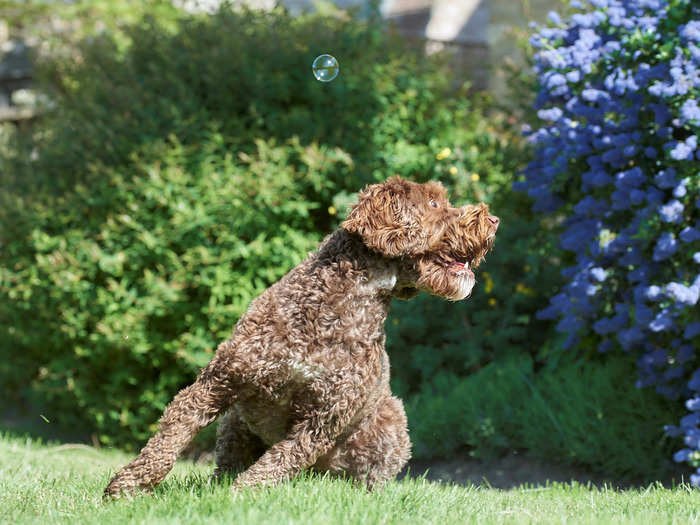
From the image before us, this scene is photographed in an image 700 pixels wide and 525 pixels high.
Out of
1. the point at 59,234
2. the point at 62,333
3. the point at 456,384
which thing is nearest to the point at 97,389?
the point at 62,333

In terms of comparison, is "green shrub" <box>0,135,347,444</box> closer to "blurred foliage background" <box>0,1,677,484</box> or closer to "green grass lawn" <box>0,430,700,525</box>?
"blurred foliage background" <box>0,1,677,484</box>

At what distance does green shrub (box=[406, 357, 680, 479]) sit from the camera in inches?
180

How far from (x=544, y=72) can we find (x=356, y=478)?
10.1ft

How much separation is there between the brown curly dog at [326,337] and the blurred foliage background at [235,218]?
227 centimetres

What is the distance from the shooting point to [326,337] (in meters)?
2.97

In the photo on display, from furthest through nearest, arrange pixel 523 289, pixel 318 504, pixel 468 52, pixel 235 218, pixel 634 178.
A: 1. pixel 468 52
2. pixel 523 289
3. pixel 235 218
4. pixel 634 178
5. pixel 318 504

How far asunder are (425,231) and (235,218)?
2779mm

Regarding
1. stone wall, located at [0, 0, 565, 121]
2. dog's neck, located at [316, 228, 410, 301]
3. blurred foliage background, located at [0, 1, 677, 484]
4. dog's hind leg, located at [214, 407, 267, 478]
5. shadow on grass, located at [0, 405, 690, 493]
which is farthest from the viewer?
stone wall, located at [0, 0, 565, 121]

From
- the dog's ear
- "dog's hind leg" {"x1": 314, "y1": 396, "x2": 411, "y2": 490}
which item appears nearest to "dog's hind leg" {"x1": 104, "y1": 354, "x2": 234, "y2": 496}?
"dog's hind leg" {"x1": 314, "y1": 396, "x2": 411, "y2": 490}

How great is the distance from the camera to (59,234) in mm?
6043

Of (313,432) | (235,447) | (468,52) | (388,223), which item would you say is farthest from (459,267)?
(468,52)

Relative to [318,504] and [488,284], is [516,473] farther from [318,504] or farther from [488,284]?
[318,504]

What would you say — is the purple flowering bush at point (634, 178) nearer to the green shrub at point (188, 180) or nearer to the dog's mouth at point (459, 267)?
the green shrub at point (188, 180)

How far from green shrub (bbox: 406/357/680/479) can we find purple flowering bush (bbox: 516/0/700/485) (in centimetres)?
23
